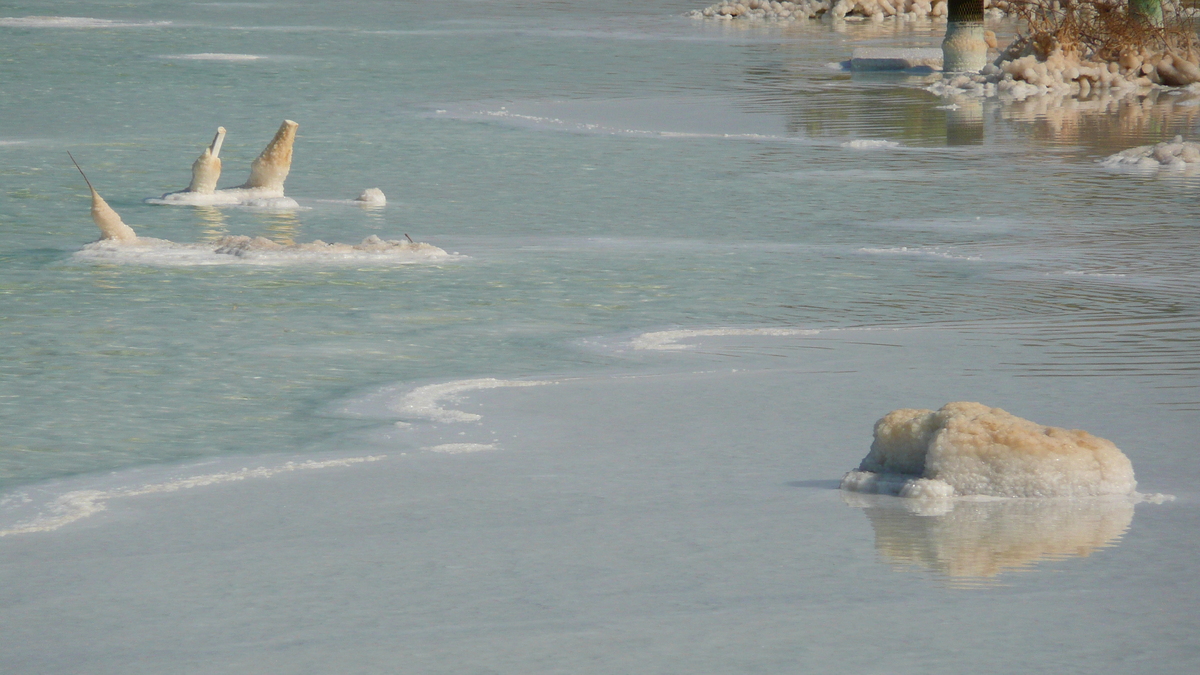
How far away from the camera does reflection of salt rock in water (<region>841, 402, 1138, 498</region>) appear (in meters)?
4.12

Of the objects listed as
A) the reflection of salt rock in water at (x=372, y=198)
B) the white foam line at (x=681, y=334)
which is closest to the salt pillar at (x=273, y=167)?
the reflection of salt rock in water at (x=372, y=198)

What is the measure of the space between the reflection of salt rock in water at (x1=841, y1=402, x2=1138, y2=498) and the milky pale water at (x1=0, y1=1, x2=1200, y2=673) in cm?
17

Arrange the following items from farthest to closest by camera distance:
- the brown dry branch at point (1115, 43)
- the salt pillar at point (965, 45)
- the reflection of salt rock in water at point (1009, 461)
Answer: the salt pillar at point (965, 45), the brown dry branch at point (1115, 43), the reflection of salt rock in water at point (1009, 461)

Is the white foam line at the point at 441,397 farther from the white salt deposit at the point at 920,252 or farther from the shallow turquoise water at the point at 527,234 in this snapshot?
the white salt deposit at the point at 920,252

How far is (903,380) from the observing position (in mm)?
5617

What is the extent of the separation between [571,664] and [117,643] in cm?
85

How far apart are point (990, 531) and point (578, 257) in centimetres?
465

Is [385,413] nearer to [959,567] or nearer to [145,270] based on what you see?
[959,567]

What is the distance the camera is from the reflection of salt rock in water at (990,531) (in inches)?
144

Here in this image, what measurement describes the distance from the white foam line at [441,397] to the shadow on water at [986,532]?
1429 mm

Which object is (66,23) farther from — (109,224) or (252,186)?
(109,224)

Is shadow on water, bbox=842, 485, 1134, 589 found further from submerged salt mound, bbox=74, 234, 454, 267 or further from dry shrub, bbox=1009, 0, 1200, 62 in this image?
dry shrub, bbox=1009, 0, 1200, 62

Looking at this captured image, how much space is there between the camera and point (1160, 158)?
11.6 m

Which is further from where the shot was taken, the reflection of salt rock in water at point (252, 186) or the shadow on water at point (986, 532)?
the reflection of salt rock in water at point (252, 186)
